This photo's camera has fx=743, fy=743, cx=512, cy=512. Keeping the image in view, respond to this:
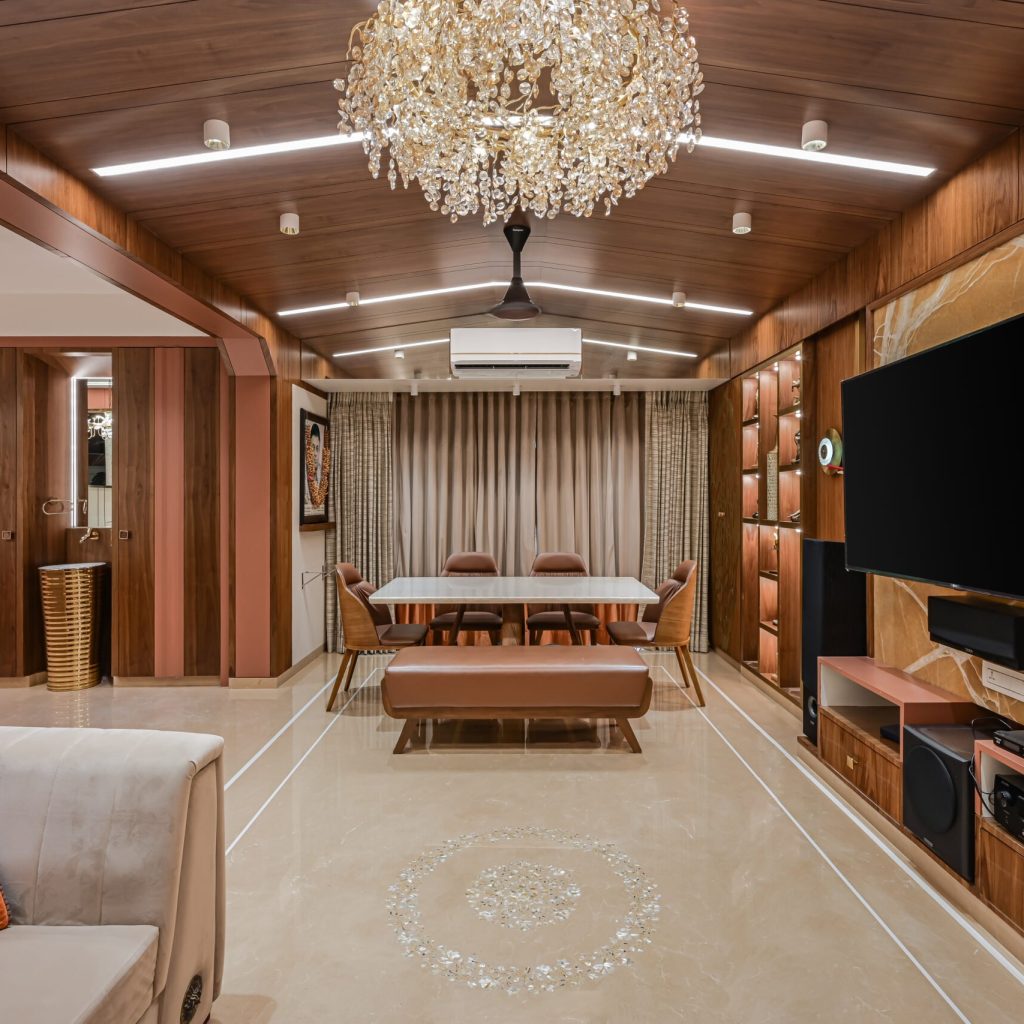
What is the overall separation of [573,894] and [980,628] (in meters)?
1.66

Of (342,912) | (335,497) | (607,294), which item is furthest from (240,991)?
(335,497)

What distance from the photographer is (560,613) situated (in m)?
5.98

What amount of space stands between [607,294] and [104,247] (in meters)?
3.31

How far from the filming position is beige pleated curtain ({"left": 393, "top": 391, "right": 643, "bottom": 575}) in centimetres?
728

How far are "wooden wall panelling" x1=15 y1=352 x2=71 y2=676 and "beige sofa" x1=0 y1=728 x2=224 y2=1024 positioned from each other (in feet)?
14.4

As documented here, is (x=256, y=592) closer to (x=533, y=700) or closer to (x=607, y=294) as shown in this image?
(x=533, y=700)

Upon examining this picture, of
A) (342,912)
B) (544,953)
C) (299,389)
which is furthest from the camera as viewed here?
(299,389)

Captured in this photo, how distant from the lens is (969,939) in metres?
2.25

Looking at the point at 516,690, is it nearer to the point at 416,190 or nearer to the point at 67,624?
the point at 416,190

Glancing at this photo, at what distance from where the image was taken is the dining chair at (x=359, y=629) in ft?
15.6

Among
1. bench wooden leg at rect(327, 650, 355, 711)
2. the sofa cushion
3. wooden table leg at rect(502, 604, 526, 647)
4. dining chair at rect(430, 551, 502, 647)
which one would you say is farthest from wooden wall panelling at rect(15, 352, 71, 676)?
the sofa cushion

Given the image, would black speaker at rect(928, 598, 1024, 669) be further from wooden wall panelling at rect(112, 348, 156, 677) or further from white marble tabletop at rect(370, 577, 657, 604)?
wooden wall panelling at rect(112, 348, 156, 677)

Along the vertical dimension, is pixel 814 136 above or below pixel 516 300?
above

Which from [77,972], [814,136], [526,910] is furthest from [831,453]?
[77,972]
